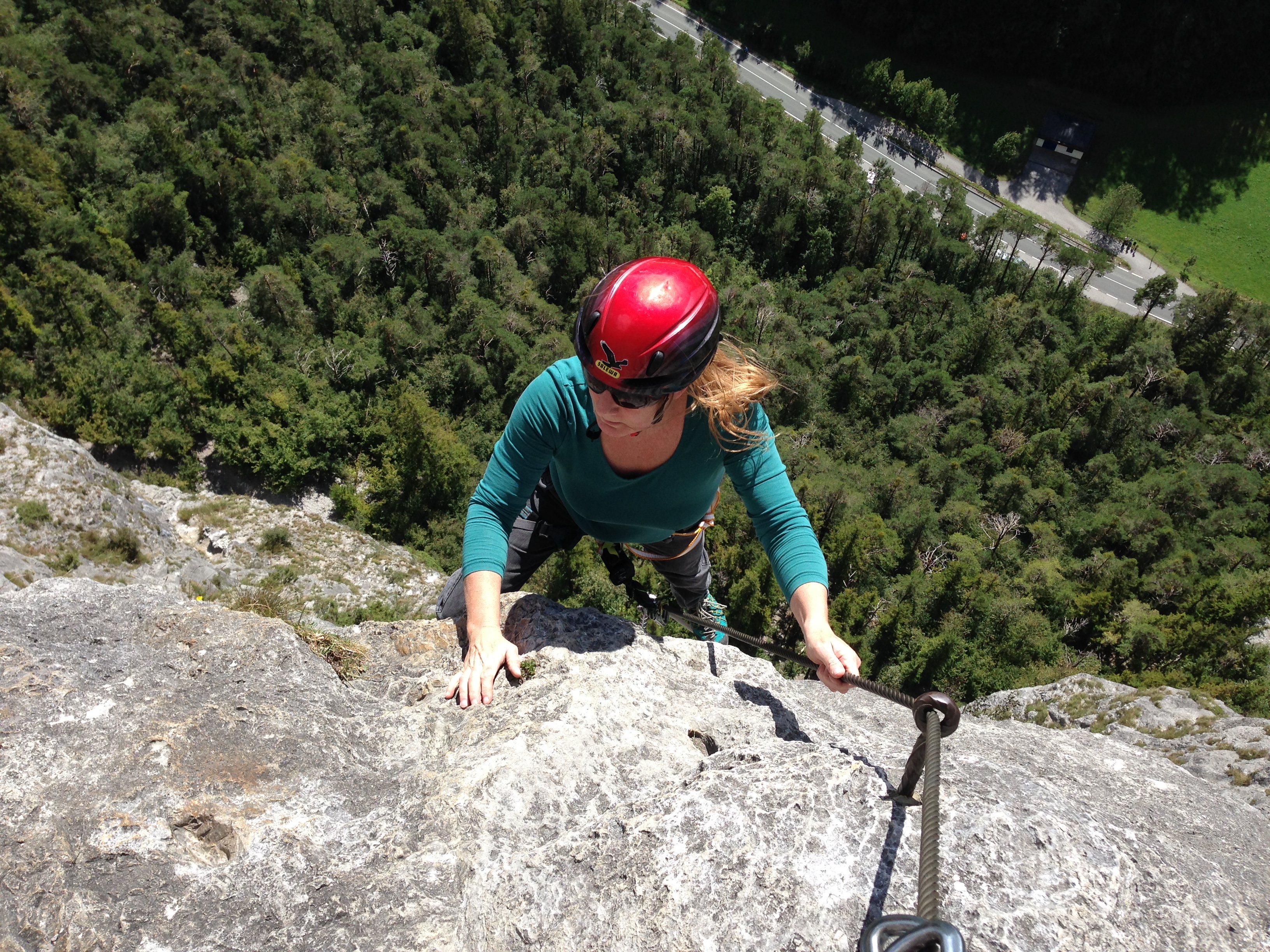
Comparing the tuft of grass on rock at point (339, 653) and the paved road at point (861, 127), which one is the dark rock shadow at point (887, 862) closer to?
the tuft of grass on rock at point (339, 653)

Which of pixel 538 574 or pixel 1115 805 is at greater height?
pixel 1115 805

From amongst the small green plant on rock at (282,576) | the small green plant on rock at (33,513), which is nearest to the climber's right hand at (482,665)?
the small green plant on rock at (282,576)

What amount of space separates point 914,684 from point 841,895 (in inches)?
1260

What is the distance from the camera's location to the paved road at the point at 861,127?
68750 mm

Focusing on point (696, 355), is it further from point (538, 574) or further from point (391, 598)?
point (538, 574)

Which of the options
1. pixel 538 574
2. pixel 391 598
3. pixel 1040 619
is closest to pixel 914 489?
pixel 1040 619

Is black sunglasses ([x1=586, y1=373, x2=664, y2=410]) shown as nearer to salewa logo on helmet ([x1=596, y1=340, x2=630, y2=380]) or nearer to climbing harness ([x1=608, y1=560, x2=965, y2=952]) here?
salewa logo on helmet ([x1=596, y1=340, x2=630, y2=380])

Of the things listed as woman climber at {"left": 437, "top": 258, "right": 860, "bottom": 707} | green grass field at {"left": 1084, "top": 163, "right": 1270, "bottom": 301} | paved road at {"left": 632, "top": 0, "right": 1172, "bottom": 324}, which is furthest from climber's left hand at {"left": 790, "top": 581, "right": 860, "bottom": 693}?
green grass field at {"left": 1084, "top": 163, "right": 1270, "bottom": 301}

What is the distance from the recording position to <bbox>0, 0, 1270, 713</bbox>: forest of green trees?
118 feet

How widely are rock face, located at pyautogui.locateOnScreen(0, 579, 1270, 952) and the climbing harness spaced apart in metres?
0.28

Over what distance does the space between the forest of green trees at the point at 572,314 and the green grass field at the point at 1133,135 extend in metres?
12.3

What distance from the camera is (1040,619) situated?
36344 mm

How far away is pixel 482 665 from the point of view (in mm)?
4602

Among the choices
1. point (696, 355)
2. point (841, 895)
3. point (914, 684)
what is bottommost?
point (914, 684)
